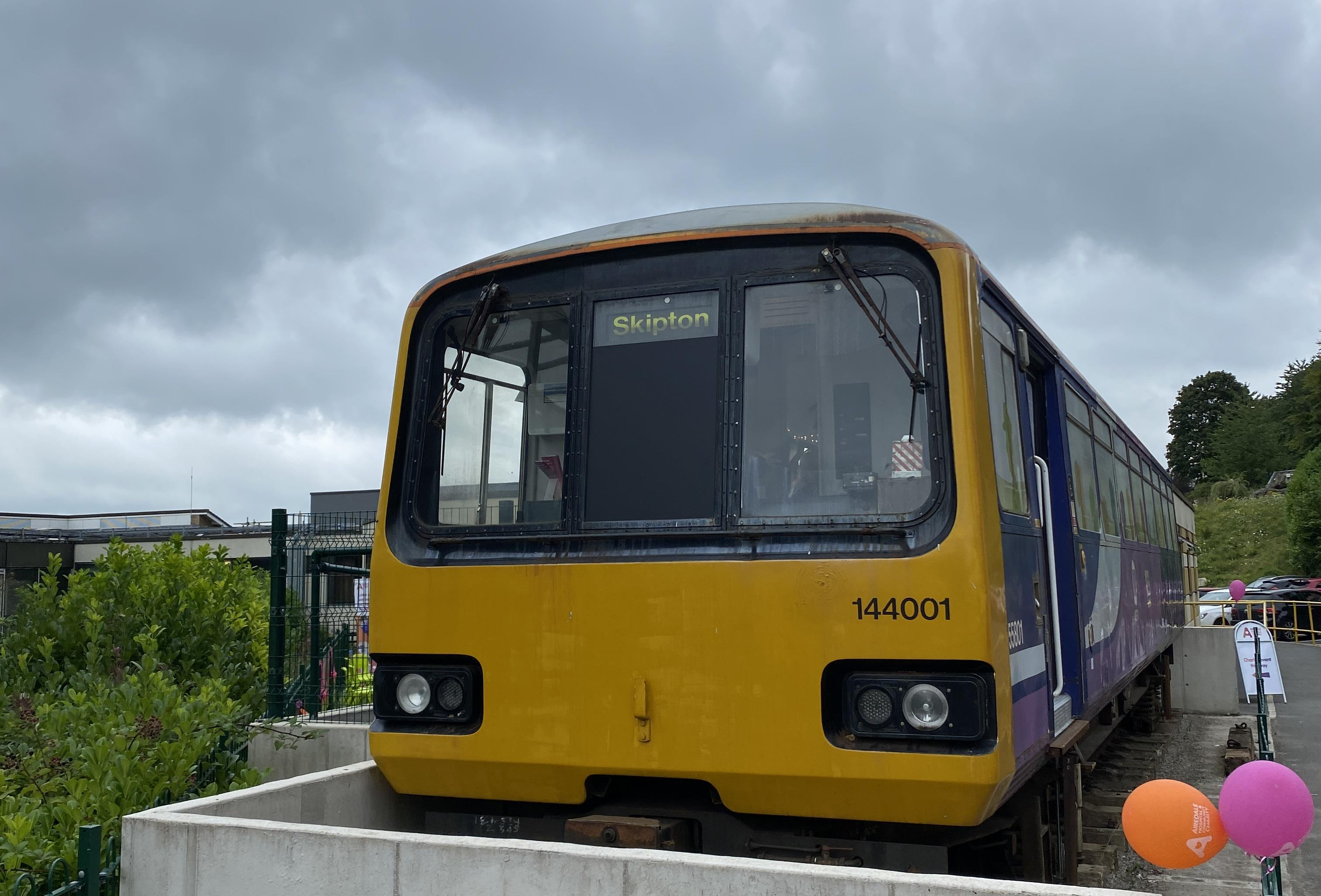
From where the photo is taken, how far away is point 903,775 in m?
3.88

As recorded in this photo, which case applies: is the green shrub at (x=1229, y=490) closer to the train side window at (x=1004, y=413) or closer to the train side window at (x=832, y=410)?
the train side window at (x=1004, y=413)

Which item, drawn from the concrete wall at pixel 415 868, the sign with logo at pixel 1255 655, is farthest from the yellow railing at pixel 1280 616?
the concrete wall at pixel 415 868

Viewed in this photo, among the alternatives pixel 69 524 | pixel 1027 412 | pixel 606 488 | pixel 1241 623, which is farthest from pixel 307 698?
pixel 69 524

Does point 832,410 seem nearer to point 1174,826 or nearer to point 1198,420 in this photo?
point 1174,826

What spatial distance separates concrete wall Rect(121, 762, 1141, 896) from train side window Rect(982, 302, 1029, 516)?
5.54 ft

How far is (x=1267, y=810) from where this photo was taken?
373 centimetres

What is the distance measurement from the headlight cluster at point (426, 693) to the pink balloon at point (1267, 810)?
2751 millimetres

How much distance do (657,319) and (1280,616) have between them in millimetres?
36578

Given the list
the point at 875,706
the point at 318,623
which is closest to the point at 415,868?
the point at 875,706

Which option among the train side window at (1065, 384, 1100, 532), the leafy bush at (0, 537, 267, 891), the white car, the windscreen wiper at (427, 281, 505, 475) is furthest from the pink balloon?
the white car

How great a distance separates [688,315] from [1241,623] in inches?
335

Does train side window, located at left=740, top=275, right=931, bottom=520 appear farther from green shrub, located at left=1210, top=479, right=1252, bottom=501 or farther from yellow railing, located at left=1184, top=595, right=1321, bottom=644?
green shrub, located at left=1210, top=479, right=1252, bottom=501

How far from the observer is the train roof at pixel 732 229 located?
170 inches

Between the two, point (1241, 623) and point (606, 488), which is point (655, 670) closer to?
point (606, 488)
